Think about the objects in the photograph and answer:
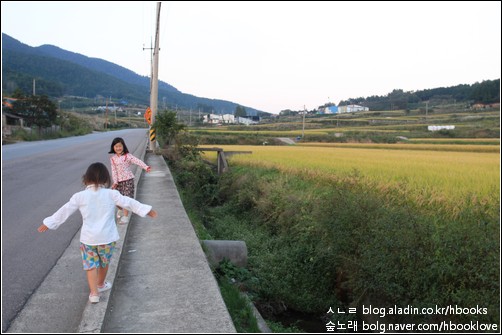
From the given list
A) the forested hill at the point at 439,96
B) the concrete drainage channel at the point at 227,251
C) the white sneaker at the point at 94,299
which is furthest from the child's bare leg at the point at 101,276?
the forested hill at the point at 439,96

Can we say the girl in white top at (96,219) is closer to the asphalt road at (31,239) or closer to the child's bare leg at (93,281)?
the child's bare leg at (93,281)

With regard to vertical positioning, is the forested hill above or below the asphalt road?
above

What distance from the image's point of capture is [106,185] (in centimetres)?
404

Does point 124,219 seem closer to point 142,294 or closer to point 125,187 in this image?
point 125,187

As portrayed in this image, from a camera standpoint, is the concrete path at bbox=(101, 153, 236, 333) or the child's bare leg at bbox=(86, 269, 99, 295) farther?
the child's bare leg at bbox=(86, 269, 99, 295)

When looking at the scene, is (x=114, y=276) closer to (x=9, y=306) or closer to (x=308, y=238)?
(x=9, y=306)

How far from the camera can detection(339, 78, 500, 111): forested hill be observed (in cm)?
7450

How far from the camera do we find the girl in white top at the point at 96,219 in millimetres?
3861

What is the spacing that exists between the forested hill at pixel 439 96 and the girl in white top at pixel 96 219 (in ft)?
266

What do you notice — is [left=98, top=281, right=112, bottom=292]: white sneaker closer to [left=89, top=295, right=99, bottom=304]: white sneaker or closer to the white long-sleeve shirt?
[left=89, top=295, right=99, bottom=304]: white sneaker

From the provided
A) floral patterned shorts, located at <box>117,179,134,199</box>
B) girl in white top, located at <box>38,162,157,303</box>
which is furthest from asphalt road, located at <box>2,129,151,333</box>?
floral patterned shorts, located at <box>117,179,134,199</box>

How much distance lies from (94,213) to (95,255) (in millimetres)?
384

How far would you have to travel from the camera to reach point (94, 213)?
3.91 meters

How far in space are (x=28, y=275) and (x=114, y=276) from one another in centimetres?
114
